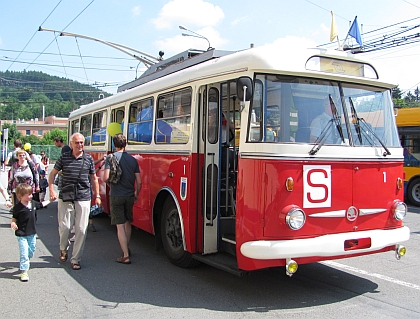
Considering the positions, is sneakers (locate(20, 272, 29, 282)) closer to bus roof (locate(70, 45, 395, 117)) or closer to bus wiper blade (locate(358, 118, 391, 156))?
bus roof (locate(70, 45, 395, 117))

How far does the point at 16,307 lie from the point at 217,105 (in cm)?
342

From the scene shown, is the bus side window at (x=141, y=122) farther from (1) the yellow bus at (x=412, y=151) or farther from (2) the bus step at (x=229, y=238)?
(1) the yellow bus at (x=412, y=151)

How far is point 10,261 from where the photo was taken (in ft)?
22.3

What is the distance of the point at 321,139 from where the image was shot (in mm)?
5023

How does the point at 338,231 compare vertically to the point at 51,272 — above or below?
above

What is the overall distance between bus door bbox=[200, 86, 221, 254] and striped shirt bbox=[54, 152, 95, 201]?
1841 mm

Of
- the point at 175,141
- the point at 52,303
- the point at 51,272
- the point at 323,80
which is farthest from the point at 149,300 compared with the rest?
the point at 323,80

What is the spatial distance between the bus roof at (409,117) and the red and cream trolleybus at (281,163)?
33.2ft

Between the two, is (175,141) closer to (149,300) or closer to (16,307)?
(149,300)

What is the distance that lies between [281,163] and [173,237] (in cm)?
250

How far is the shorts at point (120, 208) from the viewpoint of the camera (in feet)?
21.8

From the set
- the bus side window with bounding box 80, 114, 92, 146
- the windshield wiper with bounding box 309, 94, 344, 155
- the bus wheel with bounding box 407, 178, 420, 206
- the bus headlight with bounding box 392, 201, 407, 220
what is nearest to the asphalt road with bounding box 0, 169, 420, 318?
the bus headlight with bounding box 392, 201, 407, 220

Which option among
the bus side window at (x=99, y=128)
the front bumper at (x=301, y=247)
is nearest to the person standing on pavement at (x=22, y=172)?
the bus side window at (x=99, y=128)

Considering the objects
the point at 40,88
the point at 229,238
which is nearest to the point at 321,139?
the point at 229,238
